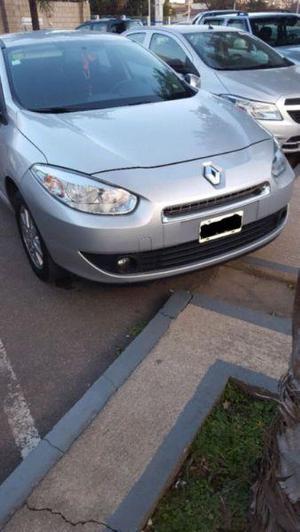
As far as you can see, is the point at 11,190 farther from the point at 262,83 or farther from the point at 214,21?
the point at 214,21

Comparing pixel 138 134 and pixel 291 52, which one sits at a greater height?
pixel 138 134

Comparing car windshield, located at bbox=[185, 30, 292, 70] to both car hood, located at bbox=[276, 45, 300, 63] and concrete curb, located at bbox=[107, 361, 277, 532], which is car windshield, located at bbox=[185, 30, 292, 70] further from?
concrete curb, located at bbox=[107, 361, 277, 532]

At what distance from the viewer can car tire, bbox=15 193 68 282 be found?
126 inches

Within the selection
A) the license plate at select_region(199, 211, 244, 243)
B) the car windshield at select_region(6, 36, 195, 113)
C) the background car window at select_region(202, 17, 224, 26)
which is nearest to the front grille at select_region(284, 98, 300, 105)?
the car windshield at select_region(6, 36, 195, 113)

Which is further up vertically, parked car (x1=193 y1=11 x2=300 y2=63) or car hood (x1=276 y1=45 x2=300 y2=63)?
parked car (x1=193 y1=11 x2=300 y2=63)

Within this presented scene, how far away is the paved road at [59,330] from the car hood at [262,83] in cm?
285

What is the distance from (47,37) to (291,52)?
5009 mm

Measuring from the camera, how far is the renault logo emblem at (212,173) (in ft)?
9.35

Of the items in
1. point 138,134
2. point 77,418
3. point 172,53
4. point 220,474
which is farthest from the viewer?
point 172,53

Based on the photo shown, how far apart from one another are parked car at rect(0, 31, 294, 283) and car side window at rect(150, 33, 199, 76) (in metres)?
2.44

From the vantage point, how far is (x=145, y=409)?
7.68 ft

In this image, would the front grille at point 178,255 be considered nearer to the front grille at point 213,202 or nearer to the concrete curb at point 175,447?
the front grille at point 213,202

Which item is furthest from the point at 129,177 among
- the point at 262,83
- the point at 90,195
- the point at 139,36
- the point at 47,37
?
the point at 139,36

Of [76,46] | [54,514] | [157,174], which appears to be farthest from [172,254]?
[76,46]
